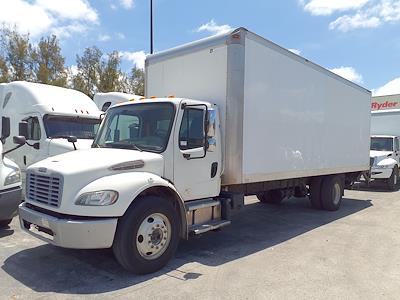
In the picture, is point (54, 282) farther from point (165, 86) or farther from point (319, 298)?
point (165, 86)

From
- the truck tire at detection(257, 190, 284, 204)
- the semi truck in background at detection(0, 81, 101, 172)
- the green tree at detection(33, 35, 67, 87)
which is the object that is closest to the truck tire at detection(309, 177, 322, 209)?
the truck tire at detection(257, 190, 284, 204)

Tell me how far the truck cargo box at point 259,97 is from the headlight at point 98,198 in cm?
230

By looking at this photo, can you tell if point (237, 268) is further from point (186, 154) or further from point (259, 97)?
point (259, 97)

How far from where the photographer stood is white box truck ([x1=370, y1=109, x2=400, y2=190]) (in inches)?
587

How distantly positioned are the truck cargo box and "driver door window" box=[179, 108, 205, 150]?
60 cm

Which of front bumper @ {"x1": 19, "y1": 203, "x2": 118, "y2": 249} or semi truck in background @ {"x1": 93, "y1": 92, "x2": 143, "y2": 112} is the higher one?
semi truck in background @ {"x1": 93, "y1": 92, "x2": 143, "y2": 112}

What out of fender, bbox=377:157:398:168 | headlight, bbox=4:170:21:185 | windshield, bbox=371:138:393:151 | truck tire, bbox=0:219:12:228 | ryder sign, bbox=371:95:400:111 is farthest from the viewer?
ryder sign, bbox=371:95:400:111

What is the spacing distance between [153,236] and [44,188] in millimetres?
1578

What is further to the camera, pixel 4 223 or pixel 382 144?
Answer: pixel 382 144

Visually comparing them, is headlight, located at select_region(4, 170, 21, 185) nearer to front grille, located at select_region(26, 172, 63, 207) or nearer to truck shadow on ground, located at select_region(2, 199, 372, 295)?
truck shadow on ground, located at select_region(2, 199, 372, 295)

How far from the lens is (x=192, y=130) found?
233 inches

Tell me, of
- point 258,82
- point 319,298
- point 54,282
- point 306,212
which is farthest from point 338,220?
point 54,282

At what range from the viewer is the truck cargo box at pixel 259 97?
6391mm

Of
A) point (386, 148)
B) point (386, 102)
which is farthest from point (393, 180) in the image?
point (386, 102)
